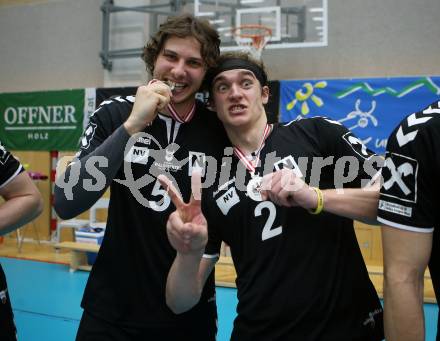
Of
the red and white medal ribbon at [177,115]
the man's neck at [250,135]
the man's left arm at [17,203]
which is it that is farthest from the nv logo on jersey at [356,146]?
the man's left arm at [17,203]

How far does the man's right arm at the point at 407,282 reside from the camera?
1.38m

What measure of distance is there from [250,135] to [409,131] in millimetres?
808

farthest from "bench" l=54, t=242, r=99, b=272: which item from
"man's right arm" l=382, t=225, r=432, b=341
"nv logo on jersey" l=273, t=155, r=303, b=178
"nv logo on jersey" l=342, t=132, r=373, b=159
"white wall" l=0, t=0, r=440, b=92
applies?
"man's right arm" l=382, t=225, r=432, b=341

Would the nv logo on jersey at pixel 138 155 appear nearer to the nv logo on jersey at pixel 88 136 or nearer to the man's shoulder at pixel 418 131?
the nv logo on jersey at pixel 88 136

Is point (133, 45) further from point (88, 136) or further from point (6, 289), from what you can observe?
point (6, 289)

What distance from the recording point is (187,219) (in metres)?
1.68

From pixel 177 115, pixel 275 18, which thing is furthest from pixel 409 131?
pixel 275 18

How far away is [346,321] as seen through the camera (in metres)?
1.80

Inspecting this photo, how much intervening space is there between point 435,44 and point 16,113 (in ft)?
29.4

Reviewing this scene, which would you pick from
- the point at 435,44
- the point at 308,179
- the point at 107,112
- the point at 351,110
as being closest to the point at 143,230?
the point at 107,112

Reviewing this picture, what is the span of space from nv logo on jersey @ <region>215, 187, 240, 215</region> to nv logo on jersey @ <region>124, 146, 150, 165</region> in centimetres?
38

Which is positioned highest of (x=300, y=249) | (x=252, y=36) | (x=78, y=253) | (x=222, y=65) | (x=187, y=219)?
(x=252, y=36)

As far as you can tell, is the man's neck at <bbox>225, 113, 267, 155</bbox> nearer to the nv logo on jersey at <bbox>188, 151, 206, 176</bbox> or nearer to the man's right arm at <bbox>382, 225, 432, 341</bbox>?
the nv logo on jersey at <bbox>188, 151, 206, 176</bbox>

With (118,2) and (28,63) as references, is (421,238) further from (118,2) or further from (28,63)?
(28,63)
